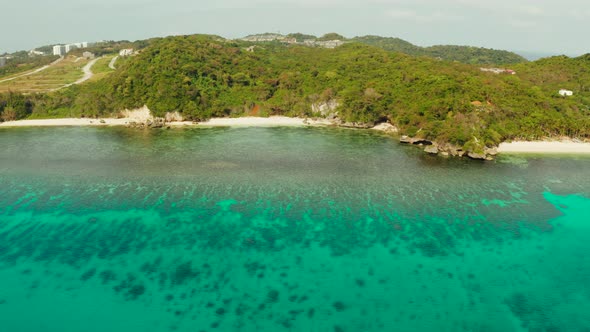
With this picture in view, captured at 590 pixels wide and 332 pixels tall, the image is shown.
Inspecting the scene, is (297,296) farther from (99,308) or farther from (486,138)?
(486,138)

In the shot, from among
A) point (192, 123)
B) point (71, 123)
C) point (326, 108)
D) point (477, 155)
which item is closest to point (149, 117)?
point (192, 123)

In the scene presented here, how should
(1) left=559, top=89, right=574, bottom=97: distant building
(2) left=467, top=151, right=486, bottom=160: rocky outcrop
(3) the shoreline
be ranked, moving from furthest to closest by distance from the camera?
(3) the shoreline
(1) left=559, top=89, right=574, bottom=97: distant building
(2) left=467, top=151, right=486, bottom=160: rocky outcrop

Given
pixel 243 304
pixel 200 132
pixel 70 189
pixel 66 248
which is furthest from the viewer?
pixel 200 132

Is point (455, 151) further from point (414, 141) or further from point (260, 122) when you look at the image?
point (260, 122)

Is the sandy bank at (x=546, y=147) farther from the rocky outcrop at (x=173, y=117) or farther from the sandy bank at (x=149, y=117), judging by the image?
the rocky outcrop at (x=173, y=117)

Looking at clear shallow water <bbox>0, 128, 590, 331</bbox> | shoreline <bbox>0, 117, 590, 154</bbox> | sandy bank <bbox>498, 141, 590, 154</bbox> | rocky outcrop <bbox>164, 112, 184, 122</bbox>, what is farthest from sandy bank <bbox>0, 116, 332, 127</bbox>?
sandy bank <bbox>498, 141, 590, 154</bbox>

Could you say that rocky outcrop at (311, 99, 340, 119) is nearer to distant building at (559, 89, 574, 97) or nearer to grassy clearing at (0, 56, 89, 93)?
distant building at (559, 89, 574, 97)

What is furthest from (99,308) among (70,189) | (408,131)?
(408,131)
